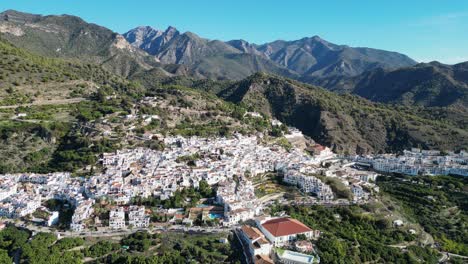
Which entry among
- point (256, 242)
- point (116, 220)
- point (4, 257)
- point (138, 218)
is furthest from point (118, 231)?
point (256, 242)

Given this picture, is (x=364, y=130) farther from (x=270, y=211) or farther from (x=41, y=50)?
(x=41, y=50)

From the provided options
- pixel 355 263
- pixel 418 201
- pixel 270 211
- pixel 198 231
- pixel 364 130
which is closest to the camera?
pixel 355 263

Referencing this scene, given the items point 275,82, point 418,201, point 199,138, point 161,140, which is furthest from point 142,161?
point 275,82

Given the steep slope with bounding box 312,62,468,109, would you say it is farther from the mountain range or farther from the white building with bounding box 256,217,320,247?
the white building with bounding box 256,217,320,247

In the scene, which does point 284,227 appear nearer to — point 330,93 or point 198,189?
point 198,189

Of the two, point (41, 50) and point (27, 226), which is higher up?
point (41, 50)

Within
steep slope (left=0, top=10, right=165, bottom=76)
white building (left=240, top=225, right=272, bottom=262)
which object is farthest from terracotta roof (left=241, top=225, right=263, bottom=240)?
steep slope (left=0, top=10, right=165, bottom=76)

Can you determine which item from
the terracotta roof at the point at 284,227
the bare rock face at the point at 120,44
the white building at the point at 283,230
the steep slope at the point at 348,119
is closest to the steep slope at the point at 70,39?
the bare rock face at the point at 120,44
